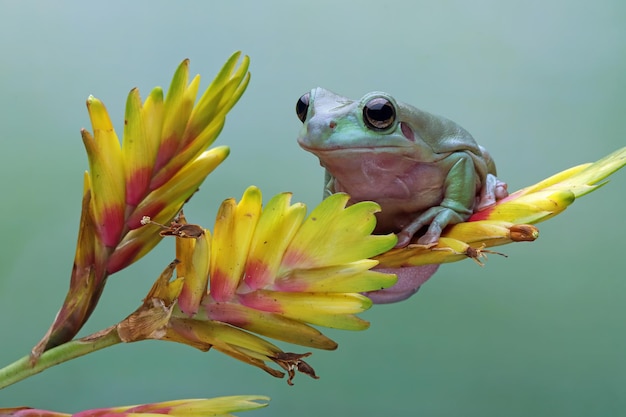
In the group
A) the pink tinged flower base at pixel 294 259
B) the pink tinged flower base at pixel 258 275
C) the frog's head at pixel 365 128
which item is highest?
the frog's head at pixel 365 128

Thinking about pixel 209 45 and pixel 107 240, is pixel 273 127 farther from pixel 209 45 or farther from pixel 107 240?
pixel 107 240

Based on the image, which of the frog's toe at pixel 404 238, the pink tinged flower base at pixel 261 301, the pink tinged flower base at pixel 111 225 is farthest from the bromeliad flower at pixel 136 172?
the frog's toe at pixel 404 238

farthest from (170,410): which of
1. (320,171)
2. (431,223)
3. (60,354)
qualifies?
(320,171)

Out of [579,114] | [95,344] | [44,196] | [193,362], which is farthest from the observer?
[579,114]

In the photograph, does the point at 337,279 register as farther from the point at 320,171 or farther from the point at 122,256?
the point at 320,171

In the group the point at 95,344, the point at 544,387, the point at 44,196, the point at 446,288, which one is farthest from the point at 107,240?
the point at 544,387

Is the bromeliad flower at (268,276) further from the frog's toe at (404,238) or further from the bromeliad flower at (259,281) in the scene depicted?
the frog's toe at (404,238)

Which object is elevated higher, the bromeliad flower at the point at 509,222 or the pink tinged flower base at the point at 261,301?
the bromeliad flower at the point at 509,222
